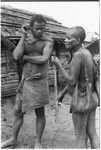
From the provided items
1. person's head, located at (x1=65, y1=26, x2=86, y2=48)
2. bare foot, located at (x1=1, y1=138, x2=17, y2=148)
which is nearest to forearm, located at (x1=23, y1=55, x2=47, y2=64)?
person's head, located at (x1=65, y1=26, x2=86, y2=48)

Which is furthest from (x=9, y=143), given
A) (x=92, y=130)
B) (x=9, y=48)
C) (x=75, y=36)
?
(x=9, y=48)

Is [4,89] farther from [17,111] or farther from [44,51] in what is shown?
[44,51]

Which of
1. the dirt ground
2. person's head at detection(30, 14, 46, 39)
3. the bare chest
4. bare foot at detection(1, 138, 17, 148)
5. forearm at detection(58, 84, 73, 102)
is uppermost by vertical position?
person's head at detection(30, 14, 46, 39)

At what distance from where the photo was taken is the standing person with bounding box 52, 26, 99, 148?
194 inches

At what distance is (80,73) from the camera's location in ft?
16.5

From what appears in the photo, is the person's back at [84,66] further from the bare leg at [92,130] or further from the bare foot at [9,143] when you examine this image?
the bare foot at [9,143]

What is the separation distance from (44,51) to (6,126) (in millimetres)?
2391

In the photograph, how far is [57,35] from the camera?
379 inches

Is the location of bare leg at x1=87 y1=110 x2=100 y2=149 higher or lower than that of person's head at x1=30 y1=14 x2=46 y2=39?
lower

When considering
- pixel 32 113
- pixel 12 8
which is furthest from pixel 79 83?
pixel 12 8

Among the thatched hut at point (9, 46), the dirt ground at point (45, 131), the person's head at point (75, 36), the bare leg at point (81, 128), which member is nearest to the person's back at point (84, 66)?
the person's head at point (75, 36)

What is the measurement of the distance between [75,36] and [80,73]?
24.4 inches

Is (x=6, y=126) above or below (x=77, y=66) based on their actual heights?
below

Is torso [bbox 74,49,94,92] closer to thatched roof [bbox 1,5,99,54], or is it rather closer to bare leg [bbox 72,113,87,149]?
bare leg [bbox 72,113,87,149]
